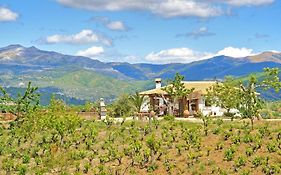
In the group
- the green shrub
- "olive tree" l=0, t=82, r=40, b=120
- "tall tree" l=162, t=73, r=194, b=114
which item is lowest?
the green shrub

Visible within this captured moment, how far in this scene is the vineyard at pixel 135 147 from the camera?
25.8m

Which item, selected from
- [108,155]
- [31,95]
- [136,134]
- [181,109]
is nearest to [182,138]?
[136,134]

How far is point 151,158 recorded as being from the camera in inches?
1069

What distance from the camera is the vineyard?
2583 centimetres

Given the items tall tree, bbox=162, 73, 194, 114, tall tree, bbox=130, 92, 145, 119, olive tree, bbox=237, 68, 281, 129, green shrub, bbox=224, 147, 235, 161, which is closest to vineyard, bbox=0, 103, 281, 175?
green shrub, bbox=224, 147, 235, 161

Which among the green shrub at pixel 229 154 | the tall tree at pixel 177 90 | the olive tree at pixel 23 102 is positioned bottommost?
the green shrub at pixel 229 154

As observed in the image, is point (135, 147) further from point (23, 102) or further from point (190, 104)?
point (190, 104)

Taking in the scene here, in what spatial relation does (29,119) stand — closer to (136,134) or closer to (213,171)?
(136,134)

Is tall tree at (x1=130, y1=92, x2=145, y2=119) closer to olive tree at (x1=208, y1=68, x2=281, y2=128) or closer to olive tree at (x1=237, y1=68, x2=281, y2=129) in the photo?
olive tree at (x1=208, y1=68, x2=281, y2=128)

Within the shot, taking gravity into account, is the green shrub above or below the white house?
below

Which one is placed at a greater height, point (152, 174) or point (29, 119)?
point (29, 119)

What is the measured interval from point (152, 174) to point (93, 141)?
7189 mm

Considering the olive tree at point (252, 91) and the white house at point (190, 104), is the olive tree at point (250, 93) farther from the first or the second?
the white house at point (190, 104)

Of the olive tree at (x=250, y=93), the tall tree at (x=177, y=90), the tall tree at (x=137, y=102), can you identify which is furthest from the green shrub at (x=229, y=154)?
the tall tree at (x=137, y=102)
